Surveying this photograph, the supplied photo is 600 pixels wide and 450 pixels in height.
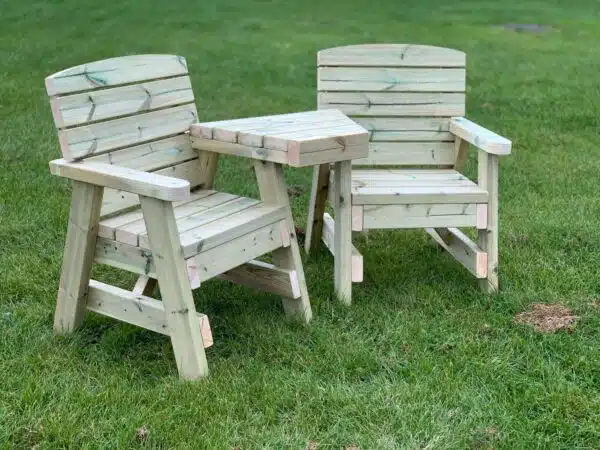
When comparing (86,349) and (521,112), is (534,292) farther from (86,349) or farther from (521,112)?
(521,112)

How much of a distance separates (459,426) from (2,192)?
10.6 ft

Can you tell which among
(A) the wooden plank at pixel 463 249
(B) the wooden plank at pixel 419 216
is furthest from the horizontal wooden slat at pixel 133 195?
(A) the wooden plank at pixel 463 249

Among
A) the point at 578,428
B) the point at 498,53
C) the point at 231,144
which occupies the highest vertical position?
the point at 231,144

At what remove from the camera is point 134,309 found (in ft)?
8.68

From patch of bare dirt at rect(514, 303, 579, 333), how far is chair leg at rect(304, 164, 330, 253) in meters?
1.14

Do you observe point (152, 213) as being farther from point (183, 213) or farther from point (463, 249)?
point (463, 249)

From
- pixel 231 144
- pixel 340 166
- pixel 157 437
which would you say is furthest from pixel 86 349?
pixel 340 166

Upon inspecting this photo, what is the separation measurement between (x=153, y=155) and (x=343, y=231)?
0.85m

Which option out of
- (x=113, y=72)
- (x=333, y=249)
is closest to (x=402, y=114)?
(x=333, y=249)

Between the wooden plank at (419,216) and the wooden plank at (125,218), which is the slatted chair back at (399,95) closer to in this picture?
the wooden plank at (419,216)

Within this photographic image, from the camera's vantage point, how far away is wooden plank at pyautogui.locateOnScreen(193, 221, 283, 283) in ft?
8.40

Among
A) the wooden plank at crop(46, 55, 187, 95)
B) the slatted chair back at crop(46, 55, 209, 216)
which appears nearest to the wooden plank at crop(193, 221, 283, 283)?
the slatted chair back at crop(46, 55, 209, 216)

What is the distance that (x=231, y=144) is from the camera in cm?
295

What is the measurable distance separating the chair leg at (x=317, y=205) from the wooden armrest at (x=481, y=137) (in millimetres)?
672
